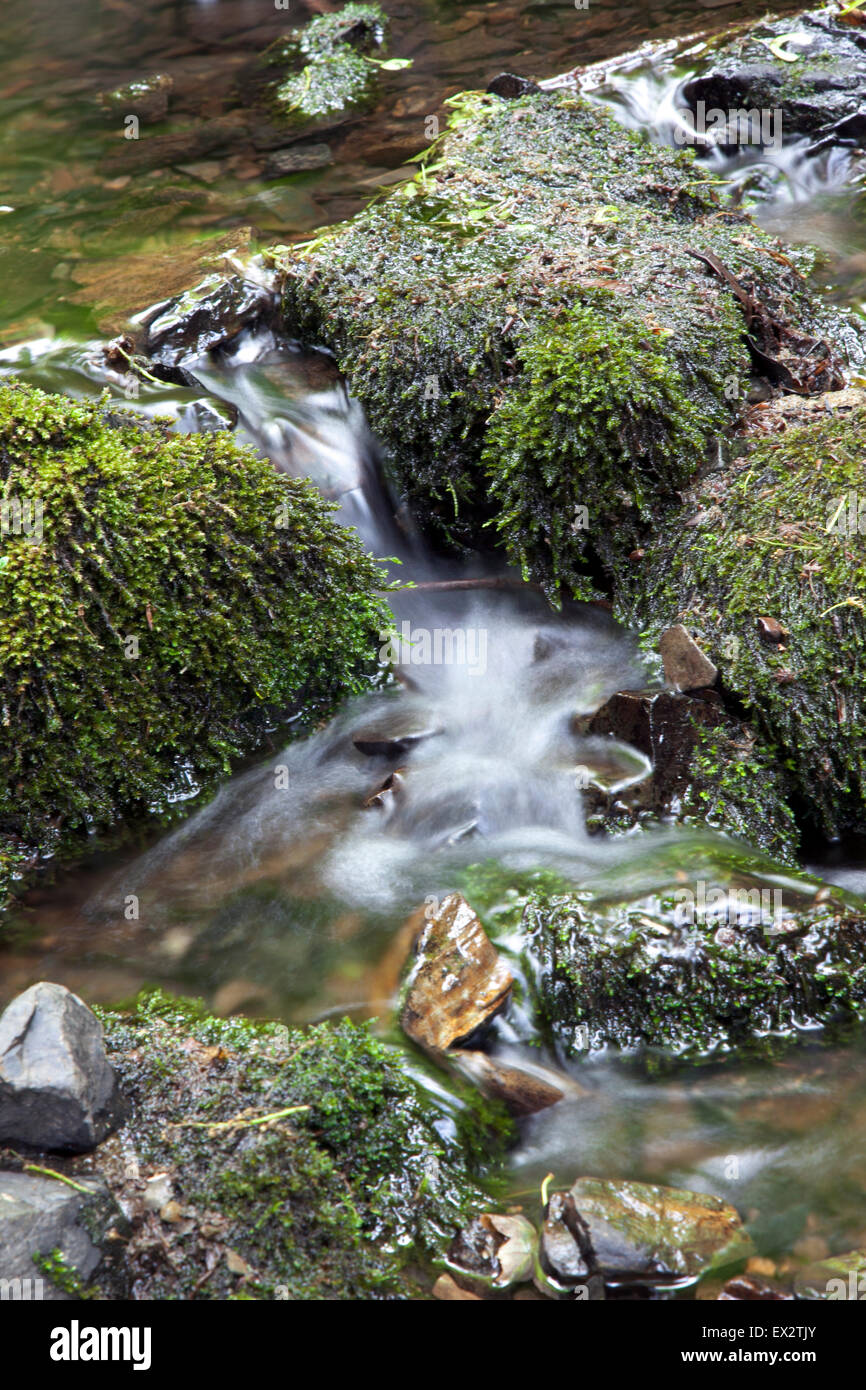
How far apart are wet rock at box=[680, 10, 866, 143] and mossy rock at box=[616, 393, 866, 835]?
4.83m

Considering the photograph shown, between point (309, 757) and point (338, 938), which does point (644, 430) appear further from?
point (338, 938)

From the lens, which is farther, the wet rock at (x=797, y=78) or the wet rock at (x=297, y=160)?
the wet rock at (x=297, y=160)

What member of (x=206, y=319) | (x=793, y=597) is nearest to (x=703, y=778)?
(x=793, y=597)

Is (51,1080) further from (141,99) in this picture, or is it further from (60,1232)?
(141,99)

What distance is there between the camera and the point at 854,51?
8273 mm

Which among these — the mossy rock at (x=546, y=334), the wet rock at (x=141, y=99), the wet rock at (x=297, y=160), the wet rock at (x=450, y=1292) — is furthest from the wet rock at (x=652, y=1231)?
the wet rock at (x=141, y=99)

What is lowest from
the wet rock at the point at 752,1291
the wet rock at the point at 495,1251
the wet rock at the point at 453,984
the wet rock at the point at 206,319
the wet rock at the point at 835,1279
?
the wet rock at the point at 752,1291

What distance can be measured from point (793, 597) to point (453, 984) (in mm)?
2078

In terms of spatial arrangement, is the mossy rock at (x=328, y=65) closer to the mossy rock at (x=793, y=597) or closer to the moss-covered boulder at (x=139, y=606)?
the moss-covered boulder at (x=139, y=606)

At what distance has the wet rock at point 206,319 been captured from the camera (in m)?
6.07

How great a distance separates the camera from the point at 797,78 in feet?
26.6

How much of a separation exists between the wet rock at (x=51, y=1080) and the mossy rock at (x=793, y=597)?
8.51 feet

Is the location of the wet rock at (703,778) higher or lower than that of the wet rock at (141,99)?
lower

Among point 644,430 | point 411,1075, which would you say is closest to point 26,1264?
point 411,1075
